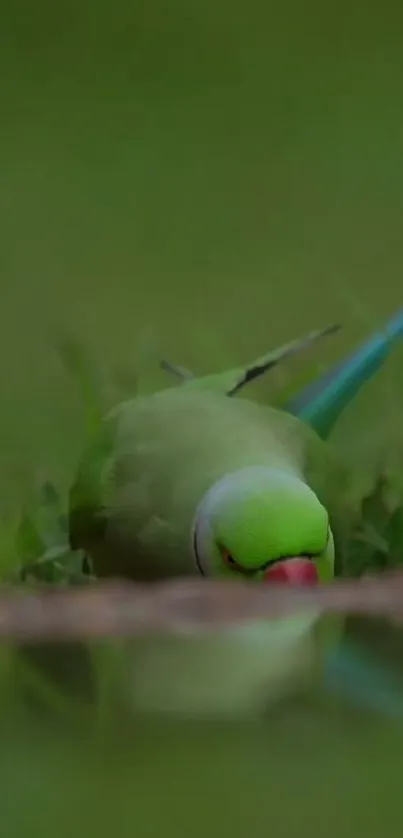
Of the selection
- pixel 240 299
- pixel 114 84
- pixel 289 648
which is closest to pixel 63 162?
pixel 114 84

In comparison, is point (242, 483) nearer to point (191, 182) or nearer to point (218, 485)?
point (218, 485)

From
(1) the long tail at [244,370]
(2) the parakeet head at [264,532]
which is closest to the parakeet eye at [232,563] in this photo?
(2) the parakeet head at [264,532]

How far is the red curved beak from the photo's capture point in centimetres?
76

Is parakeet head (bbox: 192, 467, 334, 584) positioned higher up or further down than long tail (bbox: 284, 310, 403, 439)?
further down

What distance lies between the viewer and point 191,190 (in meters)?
0.99

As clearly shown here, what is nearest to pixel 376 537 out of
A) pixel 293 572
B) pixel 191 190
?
pixel 293 572

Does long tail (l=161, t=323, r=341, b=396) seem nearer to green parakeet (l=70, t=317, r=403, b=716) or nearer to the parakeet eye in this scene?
green parakeet (l=70, t=317, r=403, b=716)

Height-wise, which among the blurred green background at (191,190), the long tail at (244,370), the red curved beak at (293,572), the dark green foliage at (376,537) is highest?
the blurred green background at (191,190)

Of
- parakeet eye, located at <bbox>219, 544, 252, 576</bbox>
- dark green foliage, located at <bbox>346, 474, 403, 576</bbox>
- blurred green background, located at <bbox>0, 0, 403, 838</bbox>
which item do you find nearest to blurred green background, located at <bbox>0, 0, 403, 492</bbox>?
blurred green background, located at <bbox>0, 0, 403, 838</bbox>

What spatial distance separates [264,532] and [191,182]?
350 mm

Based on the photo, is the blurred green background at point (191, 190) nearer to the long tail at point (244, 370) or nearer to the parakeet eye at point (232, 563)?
the long tail at point (244, 370)

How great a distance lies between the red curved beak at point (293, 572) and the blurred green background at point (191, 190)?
20cm

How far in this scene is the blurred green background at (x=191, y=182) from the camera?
970mm

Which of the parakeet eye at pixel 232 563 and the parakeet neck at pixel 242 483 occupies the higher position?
the parakeet neck at pixel 242 483
